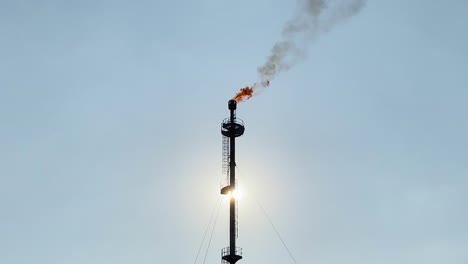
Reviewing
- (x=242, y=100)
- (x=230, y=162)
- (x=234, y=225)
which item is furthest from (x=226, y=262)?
(x=242, y=100)

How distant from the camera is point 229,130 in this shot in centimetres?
8369

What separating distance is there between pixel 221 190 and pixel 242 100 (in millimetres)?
11248

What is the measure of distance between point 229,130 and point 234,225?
10812 mm

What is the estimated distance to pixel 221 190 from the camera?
82.6 m

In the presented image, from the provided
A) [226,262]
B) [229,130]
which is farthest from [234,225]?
[229,130]

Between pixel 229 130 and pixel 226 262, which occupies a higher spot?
pixel 229 130

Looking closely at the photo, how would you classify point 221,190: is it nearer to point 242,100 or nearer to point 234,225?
point 234,225

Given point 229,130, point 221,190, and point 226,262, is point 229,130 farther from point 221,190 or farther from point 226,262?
point 226,262

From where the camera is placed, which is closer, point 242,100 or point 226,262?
point 226,262

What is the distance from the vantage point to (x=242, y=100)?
285 feet

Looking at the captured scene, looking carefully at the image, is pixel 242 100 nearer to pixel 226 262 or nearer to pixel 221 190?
pixel 221 190

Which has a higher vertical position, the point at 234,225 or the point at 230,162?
the point at 230,162

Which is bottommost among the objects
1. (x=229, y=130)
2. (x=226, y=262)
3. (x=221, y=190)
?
(x=226, y=262)

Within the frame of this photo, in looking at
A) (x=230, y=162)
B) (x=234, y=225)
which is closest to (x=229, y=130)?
(x=230, y=162)
